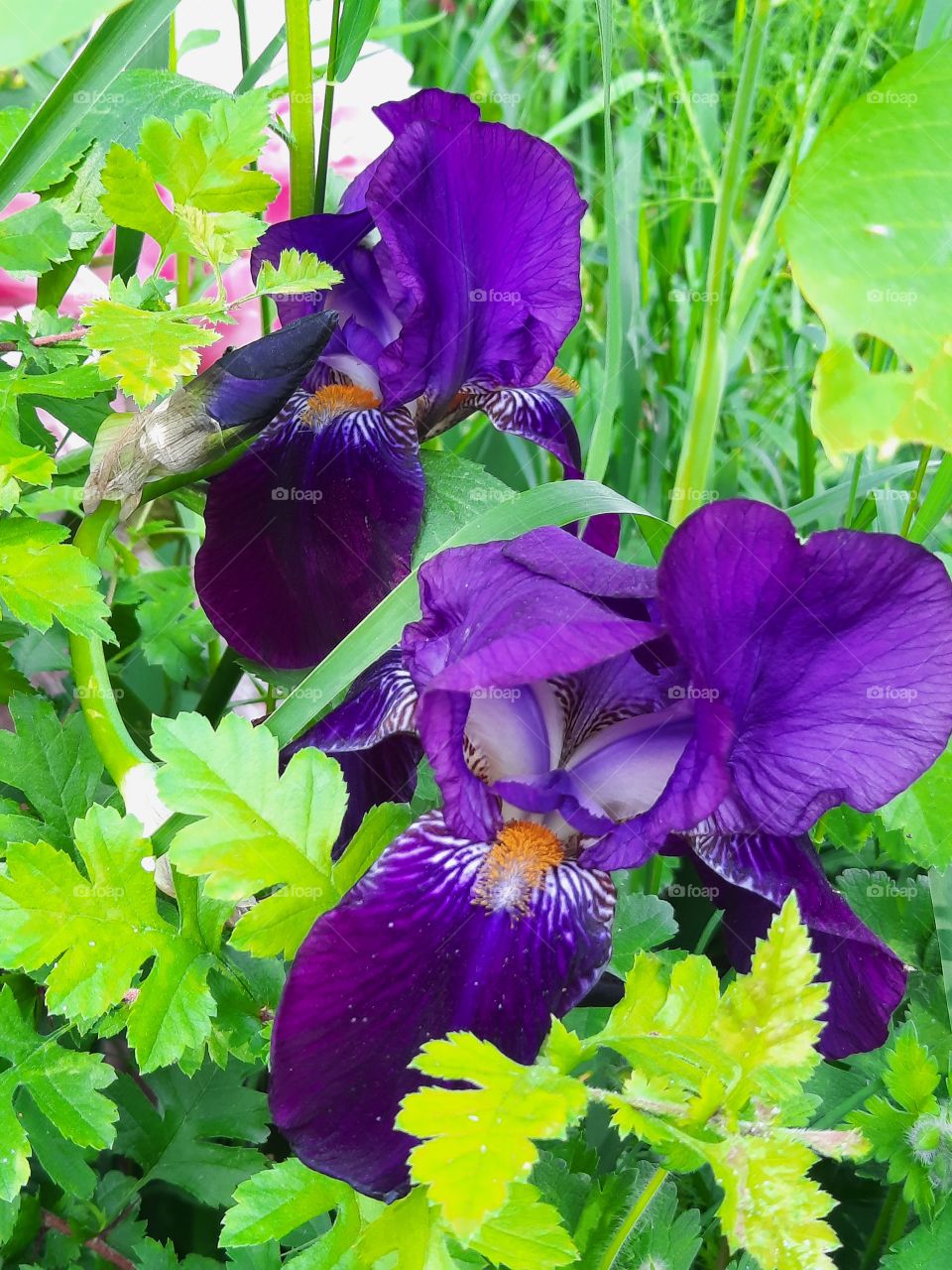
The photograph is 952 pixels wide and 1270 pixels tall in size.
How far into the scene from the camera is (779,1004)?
363 mm

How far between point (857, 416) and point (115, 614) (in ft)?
1.87

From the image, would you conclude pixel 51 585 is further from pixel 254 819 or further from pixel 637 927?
pixel 637 927

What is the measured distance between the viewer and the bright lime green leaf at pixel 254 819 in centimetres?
42

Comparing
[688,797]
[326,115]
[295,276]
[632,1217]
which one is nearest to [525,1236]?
[632,1217]

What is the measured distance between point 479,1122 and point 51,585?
10.8 inches

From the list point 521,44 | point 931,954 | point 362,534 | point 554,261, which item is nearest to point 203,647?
point 362,534

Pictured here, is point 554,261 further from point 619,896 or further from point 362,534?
point 619,896

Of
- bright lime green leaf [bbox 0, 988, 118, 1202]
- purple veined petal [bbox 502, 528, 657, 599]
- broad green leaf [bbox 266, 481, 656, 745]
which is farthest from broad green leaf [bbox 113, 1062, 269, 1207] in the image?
purple veined petal [bbox 502, 528, 657, 599]

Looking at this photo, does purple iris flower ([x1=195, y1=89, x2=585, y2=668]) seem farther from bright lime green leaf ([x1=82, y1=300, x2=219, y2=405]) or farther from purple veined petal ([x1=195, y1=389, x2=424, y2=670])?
bright lime green leaf ([x1=82, y1=300, x2=219, y2=405])

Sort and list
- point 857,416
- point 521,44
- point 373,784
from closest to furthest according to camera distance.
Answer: point 857,416, point 373,784, point 521,44

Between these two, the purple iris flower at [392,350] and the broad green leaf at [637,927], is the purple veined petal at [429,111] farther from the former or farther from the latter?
the broad green leaf at [637,927]

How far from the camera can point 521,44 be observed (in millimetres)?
2033

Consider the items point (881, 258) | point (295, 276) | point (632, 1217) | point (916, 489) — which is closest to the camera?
point (881, 258)

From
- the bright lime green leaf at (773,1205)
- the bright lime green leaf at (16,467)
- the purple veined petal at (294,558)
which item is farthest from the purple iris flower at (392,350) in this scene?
the bright lime green leaf at (773,1205)
